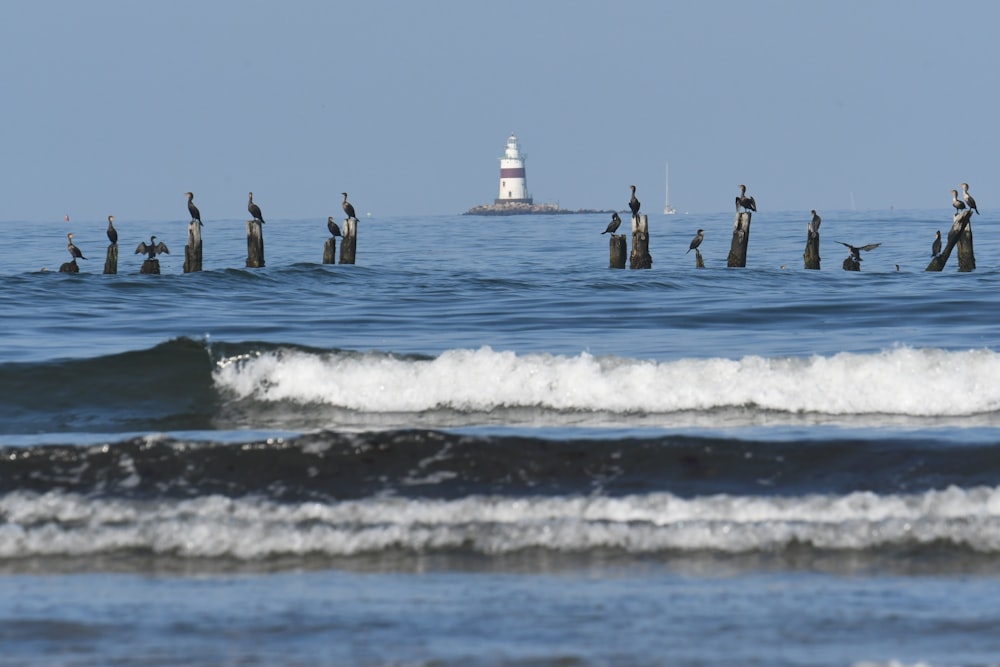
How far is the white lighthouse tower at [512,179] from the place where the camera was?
17775cm

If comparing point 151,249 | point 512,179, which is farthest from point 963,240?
point 512,179

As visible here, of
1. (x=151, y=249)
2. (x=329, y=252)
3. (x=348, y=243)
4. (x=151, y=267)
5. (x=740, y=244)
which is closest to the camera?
(x=151, y=267)

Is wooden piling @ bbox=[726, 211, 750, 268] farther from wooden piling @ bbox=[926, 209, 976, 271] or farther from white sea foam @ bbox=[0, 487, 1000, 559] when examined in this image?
white sea foam @ bbox=[0, 487, 1000, 559]

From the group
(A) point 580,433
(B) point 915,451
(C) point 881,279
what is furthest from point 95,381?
(C) point 881,279

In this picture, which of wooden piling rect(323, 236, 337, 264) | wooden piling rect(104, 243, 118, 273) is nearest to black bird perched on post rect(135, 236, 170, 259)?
wooden piling rect(104, 243, 118, 273)

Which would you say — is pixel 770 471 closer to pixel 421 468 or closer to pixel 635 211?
pixel 421 468

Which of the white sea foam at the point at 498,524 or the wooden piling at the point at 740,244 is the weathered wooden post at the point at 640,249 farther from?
the white sea foam at the point at 498,524

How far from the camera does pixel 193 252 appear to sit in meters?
32.5

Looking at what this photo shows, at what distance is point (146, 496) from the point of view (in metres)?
7.94

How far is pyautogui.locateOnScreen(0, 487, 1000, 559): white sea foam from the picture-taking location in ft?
22.3

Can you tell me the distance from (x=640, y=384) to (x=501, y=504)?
3.99 meters

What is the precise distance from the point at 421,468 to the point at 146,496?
1.64 metres

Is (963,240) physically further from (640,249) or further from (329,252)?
(329,252)

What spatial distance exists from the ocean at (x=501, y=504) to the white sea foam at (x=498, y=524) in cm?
2
